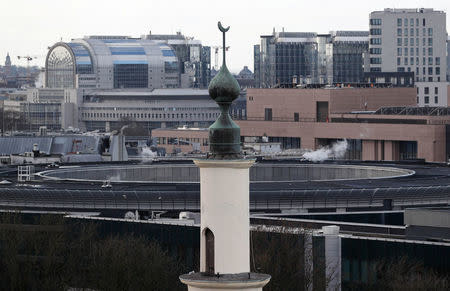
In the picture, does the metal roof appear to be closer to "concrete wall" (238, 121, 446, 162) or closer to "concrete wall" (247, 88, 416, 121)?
"concrete wall" (238, 121, 446, 162)

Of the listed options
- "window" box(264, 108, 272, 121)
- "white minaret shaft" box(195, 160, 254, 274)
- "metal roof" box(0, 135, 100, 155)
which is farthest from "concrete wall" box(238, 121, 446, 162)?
"white minaret shaft" box(195, 160, 254, 274)

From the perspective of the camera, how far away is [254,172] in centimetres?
10725

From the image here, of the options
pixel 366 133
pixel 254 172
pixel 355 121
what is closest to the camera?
pixel 254 172

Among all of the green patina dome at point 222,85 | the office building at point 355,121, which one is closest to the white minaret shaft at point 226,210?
the green patina dome at point 222,85

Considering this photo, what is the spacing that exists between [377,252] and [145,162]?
57221mm

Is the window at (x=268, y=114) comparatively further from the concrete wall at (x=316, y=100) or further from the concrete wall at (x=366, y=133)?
the concrete wall at (x=366, y=133)

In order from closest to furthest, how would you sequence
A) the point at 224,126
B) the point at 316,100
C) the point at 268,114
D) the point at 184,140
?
the point at 224,126 → the point at 316,100 → the point at 268,114 → the point at 184,140

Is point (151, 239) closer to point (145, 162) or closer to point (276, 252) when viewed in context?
point (276, 252)

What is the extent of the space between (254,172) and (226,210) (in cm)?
7427

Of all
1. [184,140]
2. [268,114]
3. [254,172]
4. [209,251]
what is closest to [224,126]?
[209,251]

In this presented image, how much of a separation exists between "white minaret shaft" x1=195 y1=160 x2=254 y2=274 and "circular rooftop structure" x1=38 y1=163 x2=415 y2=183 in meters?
70.8

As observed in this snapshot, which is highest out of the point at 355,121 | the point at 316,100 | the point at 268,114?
the point at 316,100

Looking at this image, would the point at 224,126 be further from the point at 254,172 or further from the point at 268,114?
the point at 268,114

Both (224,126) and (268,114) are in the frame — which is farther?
(268,114)
